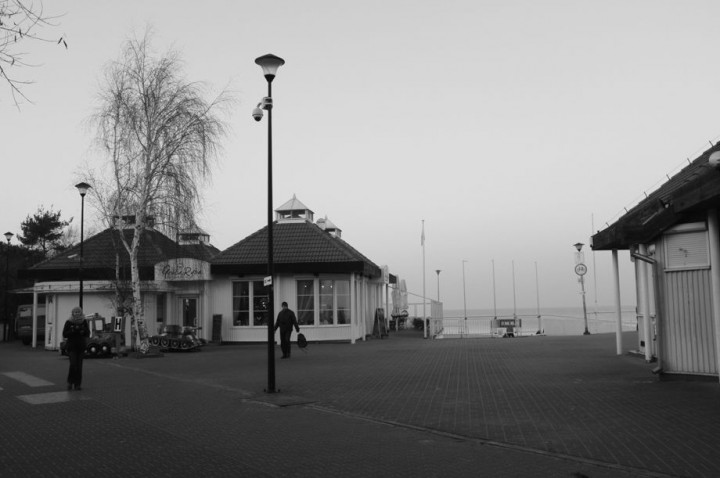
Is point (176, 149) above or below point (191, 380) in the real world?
above

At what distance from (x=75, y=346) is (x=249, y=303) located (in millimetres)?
16227

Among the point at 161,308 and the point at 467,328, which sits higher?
the point at 161,308

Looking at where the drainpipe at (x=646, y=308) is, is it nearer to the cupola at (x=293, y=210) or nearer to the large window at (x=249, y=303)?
the large window at (x=249, y=303)

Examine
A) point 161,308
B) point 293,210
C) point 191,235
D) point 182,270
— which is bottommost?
point 161,308

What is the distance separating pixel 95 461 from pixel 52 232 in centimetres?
5708

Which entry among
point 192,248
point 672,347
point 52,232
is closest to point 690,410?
point 672,347

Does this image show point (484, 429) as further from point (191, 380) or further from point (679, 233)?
point (191, 380)

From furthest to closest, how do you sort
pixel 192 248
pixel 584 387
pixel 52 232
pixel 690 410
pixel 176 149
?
pixel 52 232 → pixel 192 248 → pixel 176 149 → pixel 584 387 → pixel 690 410

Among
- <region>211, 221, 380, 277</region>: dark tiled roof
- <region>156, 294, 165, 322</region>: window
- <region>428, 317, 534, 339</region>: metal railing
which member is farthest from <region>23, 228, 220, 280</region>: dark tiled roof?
<region>428, 317, 534, 339</region>: metal railing

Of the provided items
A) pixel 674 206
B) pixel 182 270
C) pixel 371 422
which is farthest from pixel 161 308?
pixel 674 206

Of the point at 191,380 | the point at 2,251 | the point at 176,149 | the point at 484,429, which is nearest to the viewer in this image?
the point at 484,429

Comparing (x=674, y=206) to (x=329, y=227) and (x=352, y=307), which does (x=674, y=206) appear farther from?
(x=329, y=227)

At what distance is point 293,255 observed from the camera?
30188mm

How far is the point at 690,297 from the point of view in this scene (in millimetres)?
13336
